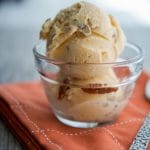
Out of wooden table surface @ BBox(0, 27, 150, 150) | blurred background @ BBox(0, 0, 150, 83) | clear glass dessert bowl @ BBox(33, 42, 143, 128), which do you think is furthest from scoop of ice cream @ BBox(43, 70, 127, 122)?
blurred background @ BBox(0, 0, 150, 83)

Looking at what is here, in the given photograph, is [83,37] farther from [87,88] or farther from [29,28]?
[29,28]

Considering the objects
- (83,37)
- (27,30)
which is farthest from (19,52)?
(83,37)

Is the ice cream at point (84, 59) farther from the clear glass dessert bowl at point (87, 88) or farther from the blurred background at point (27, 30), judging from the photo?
the blurred background at point (27, 30)

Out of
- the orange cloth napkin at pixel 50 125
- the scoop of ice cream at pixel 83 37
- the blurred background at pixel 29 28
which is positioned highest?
the scoop of ice cream at pixel 83 37

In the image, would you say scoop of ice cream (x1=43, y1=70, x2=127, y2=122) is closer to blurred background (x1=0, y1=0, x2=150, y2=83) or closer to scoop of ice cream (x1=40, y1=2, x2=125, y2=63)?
scoop of ice cream (x1=40, y1=2, x2=125, y2=63)

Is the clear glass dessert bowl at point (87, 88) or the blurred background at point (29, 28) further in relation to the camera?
the blurred background at point (29, 28)

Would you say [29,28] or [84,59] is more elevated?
[84,59]

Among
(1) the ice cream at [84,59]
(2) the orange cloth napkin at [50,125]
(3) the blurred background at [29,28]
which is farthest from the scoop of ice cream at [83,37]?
(3) the blurred background at [29,28]
